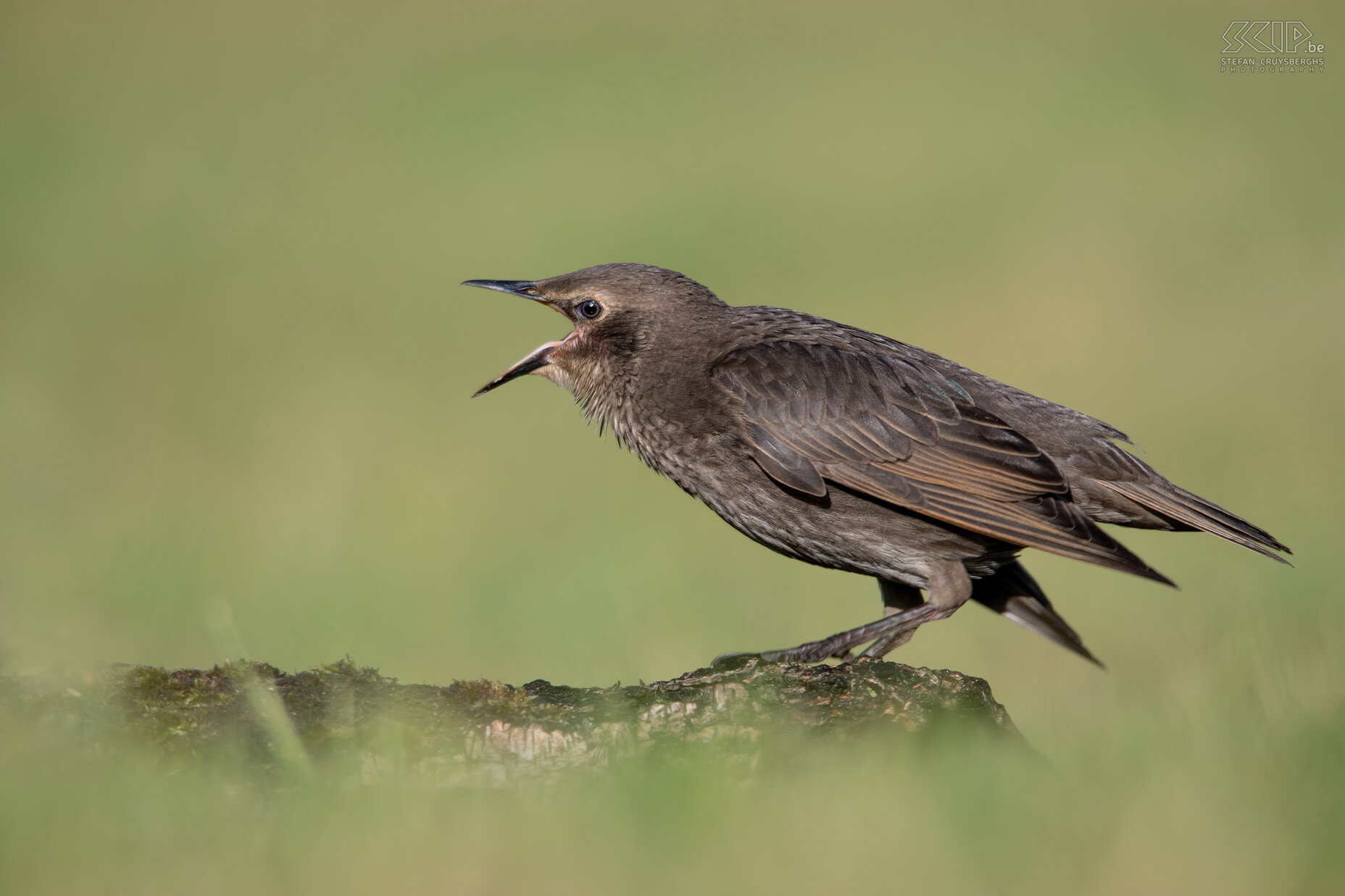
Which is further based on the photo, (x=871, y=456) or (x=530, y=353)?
(x=530, y=353)

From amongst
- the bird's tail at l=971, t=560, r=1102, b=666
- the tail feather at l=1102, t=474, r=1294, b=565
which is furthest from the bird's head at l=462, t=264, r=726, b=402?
the tail feather at l=1102, t=474, r=1294, b=565

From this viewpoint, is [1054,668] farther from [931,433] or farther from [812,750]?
[812,750]

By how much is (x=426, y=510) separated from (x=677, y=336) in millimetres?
6194

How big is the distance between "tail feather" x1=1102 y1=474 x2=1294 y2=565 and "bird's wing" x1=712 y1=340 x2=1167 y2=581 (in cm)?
37

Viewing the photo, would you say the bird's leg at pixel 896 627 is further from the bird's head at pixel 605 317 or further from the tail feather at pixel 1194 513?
the bird's head at pixel 605 317

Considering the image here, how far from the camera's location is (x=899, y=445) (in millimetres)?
5879

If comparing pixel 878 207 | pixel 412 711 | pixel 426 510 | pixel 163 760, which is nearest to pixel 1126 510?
pixel 412 711

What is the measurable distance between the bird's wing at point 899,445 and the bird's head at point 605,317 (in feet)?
1.60

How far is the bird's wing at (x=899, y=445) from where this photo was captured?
566 centimetres

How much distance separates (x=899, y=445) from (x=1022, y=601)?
1195 mm

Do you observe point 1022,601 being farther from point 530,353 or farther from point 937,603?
point 530,353

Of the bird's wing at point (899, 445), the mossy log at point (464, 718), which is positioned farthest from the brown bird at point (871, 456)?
the mossy log at point (464, 718)

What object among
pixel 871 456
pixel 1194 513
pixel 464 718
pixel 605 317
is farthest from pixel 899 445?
pixel 464 718

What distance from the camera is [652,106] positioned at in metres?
22.4
